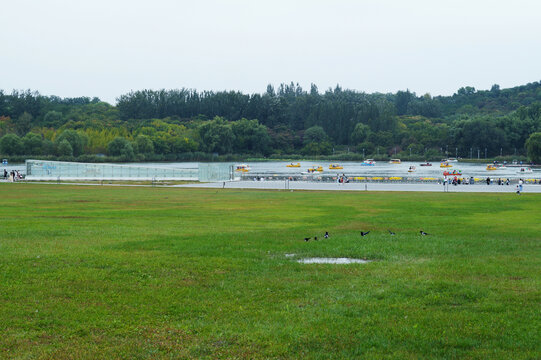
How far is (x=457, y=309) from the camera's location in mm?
9961

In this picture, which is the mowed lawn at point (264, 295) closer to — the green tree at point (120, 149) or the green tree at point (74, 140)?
the green tree at point (74, 140)

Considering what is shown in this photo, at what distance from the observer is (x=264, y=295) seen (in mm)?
10891

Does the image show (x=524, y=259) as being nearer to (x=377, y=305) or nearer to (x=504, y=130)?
(x=377, y=305)

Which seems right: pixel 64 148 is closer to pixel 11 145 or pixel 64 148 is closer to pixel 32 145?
pixel 32 145

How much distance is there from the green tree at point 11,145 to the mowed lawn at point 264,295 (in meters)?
142

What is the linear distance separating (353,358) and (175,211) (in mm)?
24553

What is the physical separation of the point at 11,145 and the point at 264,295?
155 metres

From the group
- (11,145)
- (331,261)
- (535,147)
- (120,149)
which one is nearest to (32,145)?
(11,145)

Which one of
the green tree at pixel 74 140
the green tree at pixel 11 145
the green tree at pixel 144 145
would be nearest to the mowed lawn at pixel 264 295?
the green tree at pixel 74 140

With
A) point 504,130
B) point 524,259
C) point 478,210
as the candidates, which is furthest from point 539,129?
point 524,259

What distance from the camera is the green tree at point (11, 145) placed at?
488 ft

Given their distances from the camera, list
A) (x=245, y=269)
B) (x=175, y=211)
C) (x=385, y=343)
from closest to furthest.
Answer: (x=385, y=343) → (x=245, y=269) → (x=175, y=211)

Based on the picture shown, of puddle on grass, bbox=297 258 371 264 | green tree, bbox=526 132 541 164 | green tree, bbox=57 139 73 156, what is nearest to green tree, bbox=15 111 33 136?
green tree, bbox=57 139 73 156

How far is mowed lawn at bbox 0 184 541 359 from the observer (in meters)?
8.20
